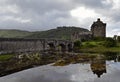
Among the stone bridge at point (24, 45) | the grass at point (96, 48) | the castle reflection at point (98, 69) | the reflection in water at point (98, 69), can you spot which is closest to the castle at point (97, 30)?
the grass at point (96, 48)

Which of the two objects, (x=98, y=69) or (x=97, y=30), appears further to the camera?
(x=97, y=30)

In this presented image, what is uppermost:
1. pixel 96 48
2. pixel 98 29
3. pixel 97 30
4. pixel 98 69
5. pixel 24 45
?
pixel 98 29

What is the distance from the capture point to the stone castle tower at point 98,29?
179562 mm

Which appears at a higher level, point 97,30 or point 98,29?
point 98,29

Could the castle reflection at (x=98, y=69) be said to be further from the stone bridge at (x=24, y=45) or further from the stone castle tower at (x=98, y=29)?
the stone castle tower at (x=98, y=29)

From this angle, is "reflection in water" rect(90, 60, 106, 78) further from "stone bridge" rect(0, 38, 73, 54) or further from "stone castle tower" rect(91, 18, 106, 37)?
"stone castle tower" rect(91, 18, 106, 37)

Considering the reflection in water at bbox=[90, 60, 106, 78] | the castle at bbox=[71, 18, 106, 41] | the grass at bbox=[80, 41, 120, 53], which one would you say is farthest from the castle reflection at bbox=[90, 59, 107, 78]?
the castle at bbox=[71, 18, 106, 41]

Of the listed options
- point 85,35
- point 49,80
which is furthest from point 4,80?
point 85,35

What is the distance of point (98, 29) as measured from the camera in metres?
180

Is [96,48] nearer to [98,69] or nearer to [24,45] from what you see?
[24,45]

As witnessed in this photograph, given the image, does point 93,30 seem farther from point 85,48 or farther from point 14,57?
point 14,57

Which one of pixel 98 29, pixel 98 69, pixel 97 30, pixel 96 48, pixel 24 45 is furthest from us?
pixel 97 30

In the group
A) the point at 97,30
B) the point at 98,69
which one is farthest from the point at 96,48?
the point at 98,69

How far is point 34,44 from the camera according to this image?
Result: 102875 mm
